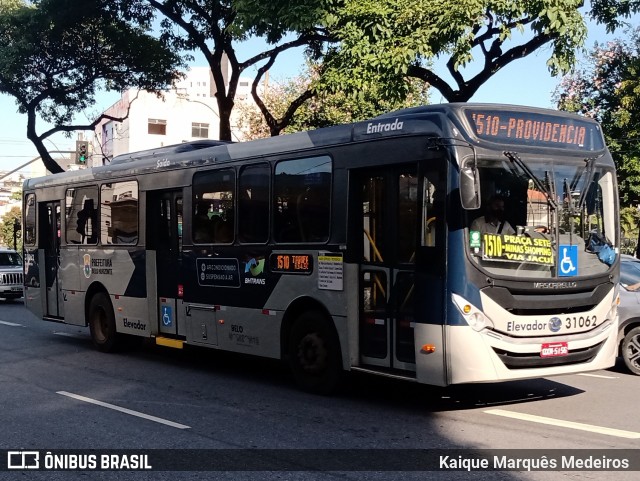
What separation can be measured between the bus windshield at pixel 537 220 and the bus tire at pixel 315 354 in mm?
2306

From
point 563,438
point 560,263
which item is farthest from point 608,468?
point 560,263

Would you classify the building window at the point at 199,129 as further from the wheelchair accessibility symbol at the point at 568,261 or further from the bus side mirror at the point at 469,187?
the bus side mirror at the point at 469,187

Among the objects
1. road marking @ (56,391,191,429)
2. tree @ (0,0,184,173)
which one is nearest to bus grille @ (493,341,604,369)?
road marking @ (56,391,191,429)

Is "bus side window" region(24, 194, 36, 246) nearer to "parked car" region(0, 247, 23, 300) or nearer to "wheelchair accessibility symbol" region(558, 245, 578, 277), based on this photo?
"parked car" region(0, 247, 23, 300)

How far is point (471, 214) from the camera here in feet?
26.5

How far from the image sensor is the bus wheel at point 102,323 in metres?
13.9

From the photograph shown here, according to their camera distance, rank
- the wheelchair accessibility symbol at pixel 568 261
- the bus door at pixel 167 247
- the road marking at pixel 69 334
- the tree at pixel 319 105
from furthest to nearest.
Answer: the tree at pixel 319 105 → the road marking at pixel 69 334 → the bus door at pixel 167 247 → the wheelchair accessibility symbol at pixel 568 261

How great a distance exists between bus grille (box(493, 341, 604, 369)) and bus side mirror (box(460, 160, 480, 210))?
59.0 inches

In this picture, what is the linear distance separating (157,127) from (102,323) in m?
50.5

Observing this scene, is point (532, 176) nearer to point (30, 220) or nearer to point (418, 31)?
point (418, 31)

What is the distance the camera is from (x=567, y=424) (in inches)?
316

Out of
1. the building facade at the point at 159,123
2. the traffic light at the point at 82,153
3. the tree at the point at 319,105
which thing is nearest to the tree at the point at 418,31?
the tree at the point at 319,105

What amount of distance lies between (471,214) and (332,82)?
765cm

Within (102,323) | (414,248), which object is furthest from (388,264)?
(102,323)
